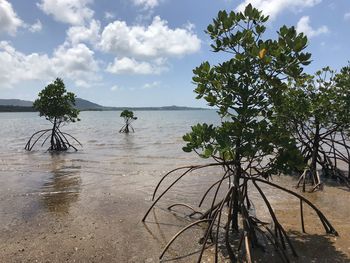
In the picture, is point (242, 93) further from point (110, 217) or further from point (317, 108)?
point (317, 108)

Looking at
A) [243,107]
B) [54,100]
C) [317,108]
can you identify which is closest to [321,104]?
[317,108]

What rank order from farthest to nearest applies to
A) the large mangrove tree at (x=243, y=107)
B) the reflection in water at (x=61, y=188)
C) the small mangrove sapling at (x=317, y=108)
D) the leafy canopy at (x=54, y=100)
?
the leafy canopy at (x=54, y=100), the small mangrove sapling at (x=317, y=108), the reflection in water at (x=61, y=188), the large mangrove tree at (x=243, y=107)

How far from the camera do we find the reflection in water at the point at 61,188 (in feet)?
30.1

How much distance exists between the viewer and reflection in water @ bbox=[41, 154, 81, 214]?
9.19m

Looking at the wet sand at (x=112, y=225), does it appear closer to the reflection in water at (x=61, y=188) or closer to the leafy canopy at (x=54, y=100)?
the reflection in water at (x=61, y=188)

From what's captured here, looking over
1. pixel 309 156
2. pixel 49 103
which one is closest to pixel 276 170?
pixel 309 156

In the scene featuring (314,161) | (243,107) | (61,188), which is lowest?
(61,188)

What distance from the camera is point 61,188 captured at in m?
11.2

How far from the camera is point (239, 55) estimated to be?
6086 millimetres

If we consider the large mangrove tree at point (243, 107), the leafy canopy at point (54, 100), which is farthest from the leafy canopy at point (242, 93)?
the leafy canopy at point (54, 100)

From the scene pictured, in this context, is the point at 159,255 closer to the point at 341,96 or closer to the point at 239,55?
the point at 239,55

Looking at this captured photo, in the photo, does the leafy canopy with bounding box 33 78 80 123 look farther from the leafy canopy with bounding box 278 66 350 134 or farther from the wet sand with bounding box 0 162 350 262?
the leafy canopy with bounding box 278 66 350 134

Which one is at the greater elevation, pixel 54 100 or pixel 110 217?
pixel 54 100

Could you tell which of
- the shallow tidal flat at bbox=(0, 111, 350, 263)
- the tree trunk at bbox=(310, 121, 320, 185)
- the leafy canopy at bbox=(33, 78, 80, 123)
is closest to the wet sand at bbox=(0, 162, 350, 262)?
the shallow tidal flat at bbox=(0, 111, 350, 263)
